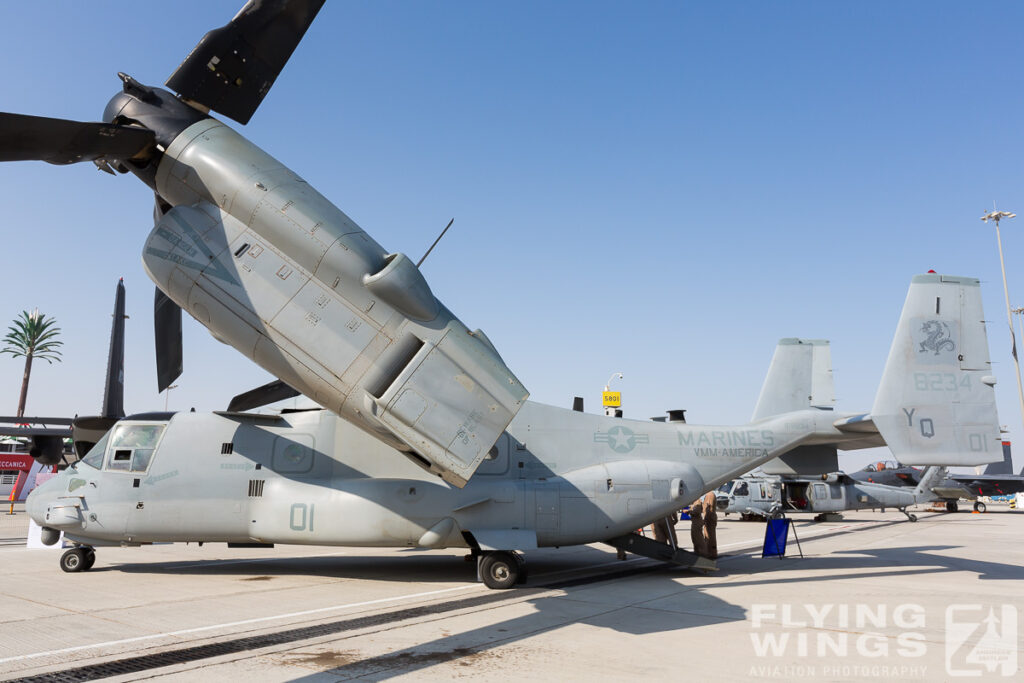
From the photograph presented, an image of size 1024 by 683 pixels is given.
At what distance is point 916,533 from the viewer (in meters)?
24.0

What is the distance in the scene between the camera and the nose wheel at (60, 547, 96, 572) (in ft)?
41.1

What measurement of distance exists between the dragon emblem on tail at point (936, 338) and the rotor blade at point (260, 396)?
13.2 meters

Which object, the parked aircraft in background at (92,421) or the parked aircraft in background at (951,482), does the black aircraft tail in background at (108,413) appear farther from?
the parked aircraft in background at (951,482)

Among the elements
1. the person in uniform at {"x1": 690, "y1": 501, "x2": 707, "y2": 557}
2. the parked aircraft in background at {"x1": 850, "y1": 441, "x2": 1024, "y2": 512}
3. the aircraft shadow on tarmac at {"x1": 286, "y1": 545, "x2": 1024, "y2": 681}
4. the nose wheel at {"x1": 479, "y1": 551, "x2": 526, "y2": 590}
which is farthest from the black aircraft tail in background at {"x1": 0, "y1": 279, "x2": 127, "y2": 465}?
the parked aircraft in background at {"x1": 850, "y1": 441, "x2": 1024, "y2": 512}

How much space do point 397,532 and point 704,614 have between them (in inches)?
226

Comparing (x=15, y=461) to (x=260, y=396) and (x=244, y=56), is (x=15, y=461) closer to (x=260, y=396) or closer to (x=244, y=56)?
(x=260, y=396)

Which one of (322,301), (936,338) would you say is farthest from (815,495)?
(322,301)

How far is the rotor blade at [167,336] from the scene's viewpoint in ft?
37.7

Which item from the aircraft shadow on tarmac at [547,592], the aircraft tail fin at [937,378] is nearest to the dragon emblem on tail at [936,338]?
the aircraft tail fin at [937,378]

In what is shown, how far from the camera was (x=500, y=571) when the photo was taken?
11352 mm

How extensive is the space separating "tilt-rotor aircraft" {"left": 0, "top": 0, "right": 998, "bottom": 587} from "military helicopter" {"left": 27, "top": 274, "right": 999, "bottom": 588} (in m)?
0.04

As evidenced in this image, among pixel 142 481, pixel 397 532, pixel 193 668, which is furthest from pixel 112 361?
pixel 193 668

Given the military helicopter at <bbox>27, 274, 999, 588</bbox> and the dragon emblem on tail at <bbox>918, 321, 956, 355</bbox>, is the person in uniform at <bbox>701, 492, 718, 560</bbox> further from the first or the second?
the dragon emblem on tail at <bbox>918, 321, 956, 355</bbox>

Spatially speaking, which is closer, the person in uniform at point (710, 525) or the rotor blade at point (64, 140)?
the rotor blade at point (64, 140)
